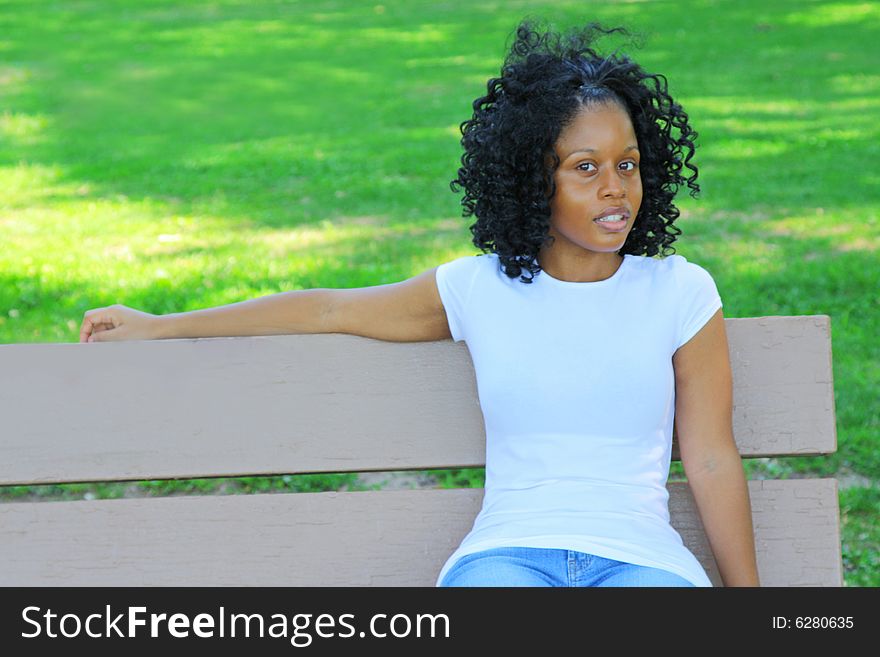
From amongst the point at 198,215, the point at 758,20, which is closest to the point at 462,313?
the point at 198,215

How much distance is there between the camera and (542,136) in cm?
254

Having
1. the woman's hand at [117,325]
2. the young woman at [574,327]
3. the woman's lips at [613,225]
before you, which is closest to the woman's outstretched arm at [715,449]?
the young woman at [574,327]

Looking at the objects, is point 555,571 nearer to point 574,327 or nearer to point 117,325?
point 574,327

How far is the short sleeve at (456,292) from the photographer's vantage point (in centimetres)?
256

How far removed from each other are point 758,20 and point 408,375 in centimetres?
1365

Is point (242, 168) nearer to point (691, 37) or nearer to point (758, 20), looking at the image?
point (691, 37)

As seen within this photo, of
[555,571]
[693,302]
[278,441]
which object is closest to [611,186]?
[693,302]

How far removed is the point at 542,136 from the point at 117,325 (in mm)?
1030

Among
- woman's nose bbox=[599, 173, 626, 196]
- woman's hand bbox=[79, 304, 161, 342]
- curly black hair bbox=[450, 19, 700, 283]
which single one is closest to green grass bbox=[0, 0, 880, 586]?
curly black hair bbox=[450, 19, 700, 283]

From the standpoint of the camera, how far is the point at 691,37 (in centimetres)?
1431

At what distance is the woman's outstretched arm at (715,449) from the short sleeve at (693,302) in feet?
0.04

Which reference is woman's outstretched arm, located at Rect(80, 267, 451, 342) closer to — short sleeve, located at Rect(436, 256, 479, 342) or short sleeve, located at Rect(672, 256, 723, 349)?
short sleeve, located at Rect(436, 256, 479, 342)

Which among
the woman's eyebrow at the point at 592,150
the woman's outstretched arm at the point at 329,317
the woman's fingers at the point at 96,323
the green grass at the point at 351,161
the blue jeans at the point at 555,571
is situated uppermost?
the green grass at the point at 351,161

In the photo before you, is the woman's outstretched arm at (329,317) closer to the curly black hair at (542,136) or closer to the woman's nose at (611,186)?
the curly black hair at (542,136)
